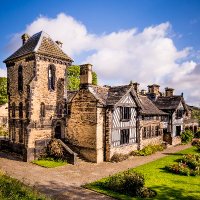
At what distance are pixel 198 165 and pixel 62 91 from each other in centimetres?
1533

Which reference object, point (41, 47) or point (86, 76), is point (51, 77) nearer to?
point (41, 47)

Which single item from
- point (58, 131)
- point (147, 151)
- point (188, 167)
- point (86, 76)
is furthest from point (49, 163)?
point (188, 167)

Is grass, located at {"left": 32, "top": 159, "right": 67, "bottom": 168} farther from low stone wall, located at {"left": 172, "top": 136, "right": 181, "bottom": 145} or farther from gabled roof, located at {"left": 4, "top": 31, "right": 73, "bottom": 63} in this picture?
low stone wall, located at {"left": 172, "top": 136, "right": 181, "bottom": 145}

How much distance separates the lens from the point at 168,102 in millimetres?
38688

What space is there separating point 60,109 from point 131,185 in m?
13.4

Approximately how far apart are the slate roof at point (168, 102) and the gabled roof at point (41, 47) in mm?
18527

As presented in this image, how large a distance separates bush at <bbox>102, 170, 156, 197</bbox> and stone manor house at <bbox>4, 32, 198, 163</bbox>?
25.2ft

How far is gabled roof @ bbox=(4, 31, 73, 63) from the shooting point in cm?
2438

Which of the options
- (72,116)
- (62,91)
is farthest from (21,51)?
(72,116)

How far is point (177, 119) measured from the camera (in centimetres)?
3859

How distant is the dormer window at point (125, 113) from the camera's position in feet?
85.0

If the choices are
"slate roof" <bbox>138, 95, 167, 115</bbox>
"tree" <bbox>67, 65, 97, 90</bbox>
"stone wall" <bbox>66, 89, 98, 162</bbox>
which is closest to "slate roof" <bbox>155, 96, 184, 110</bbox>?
"slate roof" <bbox>138, 95, 167, 115</bbox>

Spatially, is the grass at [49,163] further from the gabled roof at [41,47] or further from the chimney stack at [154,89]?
the chimney stack at [154,89]

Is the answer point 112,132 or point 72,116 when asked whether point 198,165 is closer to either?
point 112,132
